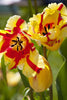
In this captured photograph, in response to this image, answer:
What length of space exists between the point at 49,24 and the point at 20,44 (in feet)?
0.21

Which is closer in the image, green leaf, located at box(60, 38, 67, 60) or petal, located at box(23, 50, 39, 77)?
petal, located at box(23, 50, 39, 77)

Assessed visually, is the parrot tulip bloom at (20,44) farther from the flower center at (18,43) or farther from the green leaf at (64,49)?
the green leaf at (64,49)

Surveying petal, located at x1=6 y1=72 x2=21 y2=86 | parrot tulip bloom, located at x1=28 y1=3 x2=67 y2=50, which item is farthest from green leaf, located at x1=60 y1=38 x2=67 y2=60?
petal, located at x1=6 y1=72 x2=21 y2=86

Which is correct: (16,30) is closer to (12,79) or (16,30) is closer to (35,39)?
(35,39)

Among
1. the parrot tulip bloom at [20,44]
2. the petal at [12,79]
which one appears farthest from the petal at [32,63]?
the petal at [12,79]

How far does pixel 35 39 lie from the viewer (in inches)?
21.5

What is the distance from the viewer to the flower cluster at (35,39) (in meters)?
0.55

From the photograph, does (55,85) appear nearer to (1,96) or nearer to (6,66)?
(6,66)

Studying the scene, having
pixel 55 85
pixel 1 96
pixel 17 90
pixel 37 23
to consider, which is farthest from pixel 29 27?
pixel 17 90

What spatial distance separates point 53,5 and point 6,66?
134mm

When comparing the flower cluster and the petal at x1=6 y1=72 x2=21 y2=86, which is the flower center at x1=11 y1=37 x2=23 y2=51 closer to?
the flower cluster

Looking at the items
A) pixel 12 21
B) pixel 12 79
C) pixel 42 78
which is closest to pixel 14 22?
pixel 12 21

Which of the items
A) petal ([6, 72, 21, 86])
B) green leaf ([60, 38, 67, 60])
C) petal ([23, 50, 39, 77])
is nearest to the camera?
petal ([23, 50, 39, 77])

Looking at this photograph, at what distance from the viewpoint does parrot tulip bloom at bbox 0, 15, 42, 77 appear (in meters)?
0.55
